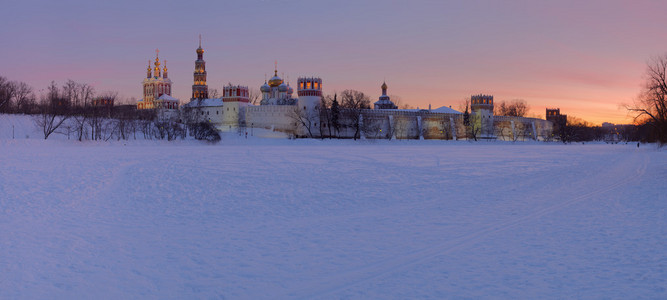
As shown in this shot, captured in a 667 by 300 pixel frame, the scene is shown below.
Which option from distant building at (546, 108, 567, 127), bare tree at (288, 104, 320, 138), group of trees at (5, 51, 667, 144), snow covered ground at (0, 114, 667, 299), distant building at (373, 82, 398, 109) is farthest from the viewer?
distant building at (546, 108, 567, 127)

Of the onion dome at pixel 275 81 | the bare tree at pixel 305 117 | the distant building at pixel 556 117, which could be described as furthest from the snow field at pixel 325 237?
the distant building at pixel 556 117

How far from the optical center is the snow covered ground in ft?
22.7

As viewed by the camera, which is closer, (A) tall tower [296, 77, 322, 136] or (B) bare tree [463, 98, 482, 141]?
(A) tall tower [296, 77, 322, 136]

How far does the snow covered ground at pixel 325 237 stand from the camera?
691cm

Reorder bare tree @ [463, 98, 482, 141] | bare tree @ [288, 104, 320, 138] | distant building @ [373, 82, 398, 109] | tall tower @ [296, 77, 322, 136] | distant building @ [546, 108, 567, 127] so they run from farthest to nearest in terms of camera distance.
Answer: distant building @ [546, 108, 567, 127] → distant building @ [373, 82, 398, 109] → bare tree @ [463, 98, 482, 141] → tall tower @ [296, 77, 322, 136] → bare tree @ [288, 104, 320, 138]

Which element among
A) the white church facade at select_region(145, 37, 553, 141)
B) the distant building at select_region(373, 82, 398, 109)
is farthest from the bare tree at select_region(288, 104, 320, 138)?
the distant building at select_region(373, 82, 398, 109)

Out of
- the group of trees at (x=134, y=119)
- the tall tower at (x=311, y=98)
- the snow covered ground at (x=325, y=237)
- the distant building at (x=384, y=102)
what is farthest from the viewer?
the distant building at (x=384, y=102)

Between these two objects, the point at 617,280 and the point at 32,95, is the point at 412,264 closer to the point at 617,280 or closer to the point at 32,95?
the point at 617,280

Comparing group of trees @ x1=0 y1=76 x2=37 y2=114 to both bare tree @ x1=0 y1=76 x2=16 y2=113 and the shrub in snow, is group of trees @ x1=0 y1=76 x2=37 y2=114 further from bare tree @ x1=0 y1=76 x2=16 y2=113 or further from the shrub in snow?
the shrub in snow

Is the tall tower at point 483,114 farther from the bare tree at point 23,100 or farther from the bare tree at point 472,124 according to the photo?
the bare tree at point 23,100

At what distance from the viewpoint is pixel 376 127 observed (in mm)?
86625

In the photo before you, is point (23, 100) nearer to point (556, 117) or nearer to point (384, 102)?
point (384, 102)

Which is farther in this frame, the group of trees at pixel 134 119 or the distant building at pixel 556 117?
the distant building at pixel 556 117

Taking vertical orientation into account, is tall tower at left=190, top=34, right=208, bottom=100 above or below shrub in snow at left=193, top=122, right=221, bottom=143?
above
